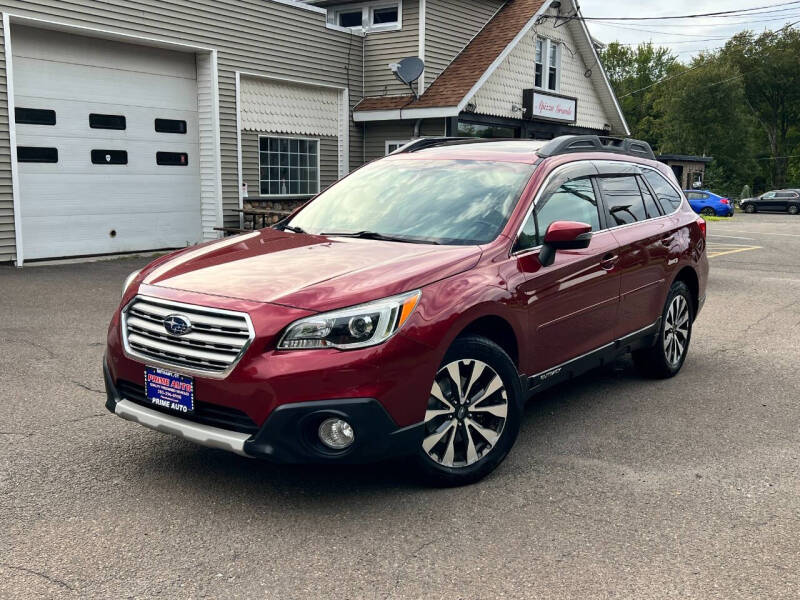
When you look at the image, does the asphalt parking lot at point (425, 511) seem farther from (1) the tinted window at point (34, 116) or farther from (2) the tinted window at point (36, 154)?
(1) the tinted window at point (34, 116)

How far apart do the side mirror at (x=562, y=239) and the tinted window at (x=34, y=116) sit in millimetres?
10297

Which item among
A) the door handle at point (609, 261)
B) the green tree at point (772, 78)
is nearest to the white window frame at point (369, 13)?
the door handle at point (609, 261)

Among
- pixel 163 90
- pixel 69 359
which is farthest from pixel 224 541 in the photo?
pixel 163 90

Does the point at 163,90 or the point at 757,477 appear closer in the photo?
the point at 757,477

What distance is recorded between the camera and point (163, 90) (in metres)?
14.6

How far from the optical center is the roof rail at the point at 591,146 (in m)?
5.28

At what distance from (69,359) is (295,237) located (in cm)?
291

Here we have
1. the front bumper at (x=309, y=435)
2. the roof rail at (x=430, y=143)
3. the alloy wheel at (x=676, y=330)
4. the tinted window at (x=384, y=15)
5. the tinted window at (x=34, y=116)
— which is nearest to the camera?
the front bumper at (x=309, y=435)

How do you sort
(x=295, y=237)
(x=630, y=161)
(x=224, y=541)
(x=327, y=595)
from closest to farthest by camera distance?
1. (x=327, y=595)
2. (x=224, y=541)
3. (x=295, y=237)
4. (x=630, y=161)

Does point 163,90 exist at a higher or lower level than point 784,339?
higher

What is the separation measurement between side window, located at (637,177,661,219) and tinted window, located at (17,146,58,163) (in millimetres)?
9866

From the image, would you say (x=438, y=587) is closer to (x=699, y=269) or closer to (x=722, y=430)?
(x=722, y=430)

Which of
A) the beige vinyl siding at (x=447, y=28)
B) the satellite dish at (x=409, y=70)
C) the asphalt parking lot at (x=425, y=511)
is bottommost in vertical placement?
the asphalt parking lot at (x=425, y=511)

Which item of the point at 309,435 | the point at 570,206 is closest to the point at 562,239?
the point at 570,206
